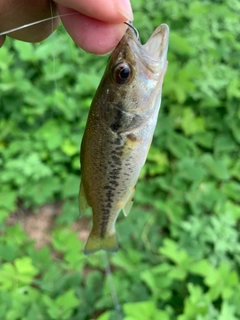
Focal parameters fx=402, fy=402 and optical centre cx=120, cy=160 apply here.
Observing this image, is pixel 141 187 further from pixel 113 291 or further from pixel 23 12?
pixel 23 12

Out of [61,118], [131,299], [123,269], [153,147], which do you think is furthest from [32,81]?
[131,299]

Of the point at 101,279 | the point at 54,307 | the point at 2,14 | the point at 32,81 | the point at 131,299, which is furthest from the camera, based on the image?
the point at 32,81

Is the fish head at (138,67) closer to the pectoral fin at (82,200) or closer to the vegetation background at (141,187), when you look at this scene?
the pectoral fin at (82,200)

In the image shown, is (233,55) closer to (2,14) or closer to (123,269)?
(123,269)

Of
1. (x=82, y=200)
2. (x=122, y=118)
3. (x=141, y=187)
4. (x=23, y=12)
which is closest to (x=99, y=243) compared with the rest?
(x=82, y=200)

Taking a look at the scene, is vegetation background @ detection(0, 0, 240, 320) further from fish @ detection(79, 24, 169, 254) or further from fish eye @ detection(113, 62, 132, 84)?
fish eye @ detection(113, 62, 132, 84)

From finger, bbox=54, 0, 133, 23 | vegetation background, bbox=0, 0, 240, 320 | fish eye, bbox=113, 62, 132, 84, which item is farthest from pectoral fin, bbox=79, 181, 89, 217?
vegetation background, bbox=0, 0, 240, 320
